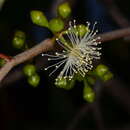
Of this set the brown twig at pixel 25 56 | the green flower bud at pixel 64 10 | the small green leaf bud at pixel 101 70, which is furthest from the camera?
the small green leaf bud at pixel 101 70

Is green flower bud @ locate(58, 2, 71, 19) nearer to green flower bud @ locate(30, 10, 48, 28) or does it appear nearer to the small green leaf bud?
green flower bud @ locate(30, 10, 48, 28)

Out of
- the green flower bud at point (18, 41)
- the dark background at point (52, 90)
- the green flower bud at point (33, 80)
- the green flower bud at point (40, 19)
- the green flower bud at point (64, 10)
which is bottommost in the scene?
the green flower bud at point (33, 80)

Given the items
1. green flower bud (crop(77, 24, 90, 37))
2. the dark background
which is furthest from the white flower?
the dark background

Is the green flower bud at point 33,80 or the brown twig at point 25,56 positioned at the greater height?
the green flower bud at point 33,80

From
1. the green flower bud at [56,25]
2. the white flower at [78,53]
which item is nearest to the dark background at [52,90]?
the white flower at [78,53]

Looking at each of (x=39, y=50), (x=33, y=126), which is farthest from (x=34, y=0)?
(x=39, y=50)

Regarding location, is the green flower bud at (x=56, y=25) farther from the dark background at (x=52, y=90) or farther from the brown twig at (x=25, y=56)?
the dark background at (x=52, y=90)

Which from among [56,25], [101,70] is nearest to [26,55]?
[56,25]

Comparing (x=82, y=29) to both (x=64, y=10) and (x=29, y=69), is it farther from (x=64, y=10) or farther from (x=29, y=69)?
(x=29, y=69)
